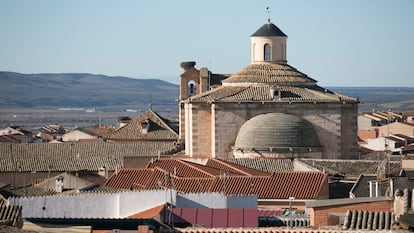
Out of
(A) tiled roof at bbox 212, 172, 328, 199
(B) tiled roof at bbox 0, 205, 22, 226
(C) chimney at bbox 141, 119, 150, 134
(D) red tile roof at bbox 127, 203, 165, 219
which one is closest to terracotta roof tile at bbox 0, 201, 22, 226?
(B) tiled roof at bbox 0, 205, 22, 226

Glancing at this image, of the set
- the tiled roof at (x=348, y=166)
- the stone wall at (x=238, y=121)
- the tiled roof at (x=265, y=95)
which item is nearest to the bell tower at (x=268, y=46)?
the tiled roof at (x=265, y=95)

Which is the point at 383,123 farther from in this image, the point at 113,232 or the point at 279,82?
the point at 113,232

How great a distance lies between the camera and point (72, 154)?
6694 cm

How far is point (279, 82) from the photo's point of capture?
6062cm

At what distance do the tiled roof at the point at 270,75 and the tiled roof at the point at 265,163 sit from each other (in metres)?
6.88

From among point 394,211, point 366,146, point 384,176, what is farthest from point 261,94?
point 394,211

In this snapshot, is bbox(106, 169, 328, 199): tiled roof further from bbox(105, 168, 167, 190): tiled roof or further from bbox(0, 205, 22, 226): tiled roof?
bbox(0, 205, 22, 226): tiled roof

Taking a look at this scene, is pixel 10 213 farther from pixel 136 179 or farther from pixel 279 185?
pixel 136 179

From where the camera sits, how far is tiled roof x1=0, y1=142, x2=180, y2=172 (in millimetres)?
64438

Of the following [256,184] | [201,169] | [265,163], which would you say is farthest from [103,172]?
[256,184]

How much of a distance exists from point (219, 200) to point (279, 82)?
1030 inches

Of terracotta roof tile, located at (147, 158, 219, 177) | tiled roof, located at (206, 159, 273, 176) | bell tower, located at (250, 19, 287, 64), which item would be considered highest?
→ bell tower, located at (250, 19, 287, 64)

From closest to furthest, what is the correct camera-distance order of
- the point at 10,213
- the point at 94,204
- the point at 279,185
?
the point at 10,213 → the point at 94,204 → the point at 279,185

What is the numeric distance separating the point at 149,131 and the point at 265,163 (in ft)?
80.1
